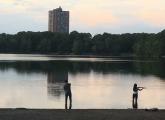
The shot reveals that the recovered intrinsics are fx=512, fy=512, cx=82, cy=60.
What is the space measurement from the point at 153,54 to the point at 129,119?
165m

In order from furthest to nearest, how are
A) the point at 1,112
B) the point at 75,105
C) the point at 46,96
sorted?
the point at 46,96 < the point at 75,105 < the point at 1,112

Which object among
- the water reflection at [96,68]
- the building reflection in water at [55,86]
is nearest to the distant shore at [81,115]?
the building reflection in water at [55,86]

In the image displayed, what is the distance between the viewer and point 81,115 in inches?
827

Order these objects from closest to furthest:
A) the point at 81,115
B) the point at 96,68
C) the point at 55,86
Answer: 1. the point at 81,115
2. the point at 55,86
3. the point at 96,68

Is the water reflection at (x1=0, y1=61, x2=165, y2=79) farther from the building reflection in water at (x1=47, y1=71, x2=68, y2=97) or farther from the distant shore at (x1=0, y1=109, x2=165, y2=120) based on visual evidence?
the distant shore at (x1=0, y1=109, x2=165, y2=120)

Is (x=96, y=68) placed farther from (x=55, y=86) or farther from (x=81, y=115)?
(x=81, y=115)

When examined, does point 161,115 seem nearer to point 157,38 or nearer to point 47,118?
point 47,118

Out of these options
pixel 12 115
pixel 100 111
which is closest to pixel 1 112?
pixel 12 115

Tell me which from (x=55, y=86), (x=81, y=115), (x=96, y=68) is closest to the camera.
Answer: (x=81, y=115)

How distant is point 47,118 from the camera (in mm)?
20156

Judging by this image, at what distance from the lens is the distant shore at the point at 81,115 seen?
66.5 ft

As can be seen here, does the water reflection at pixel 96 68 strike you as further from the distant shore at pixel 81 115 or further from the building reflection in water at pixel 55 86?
the distant shore at pixel 81 115

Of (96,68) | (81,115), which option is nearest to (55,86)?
(81,115)

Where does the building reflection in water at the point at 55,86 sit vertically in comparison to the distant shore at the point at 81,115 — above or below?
below
